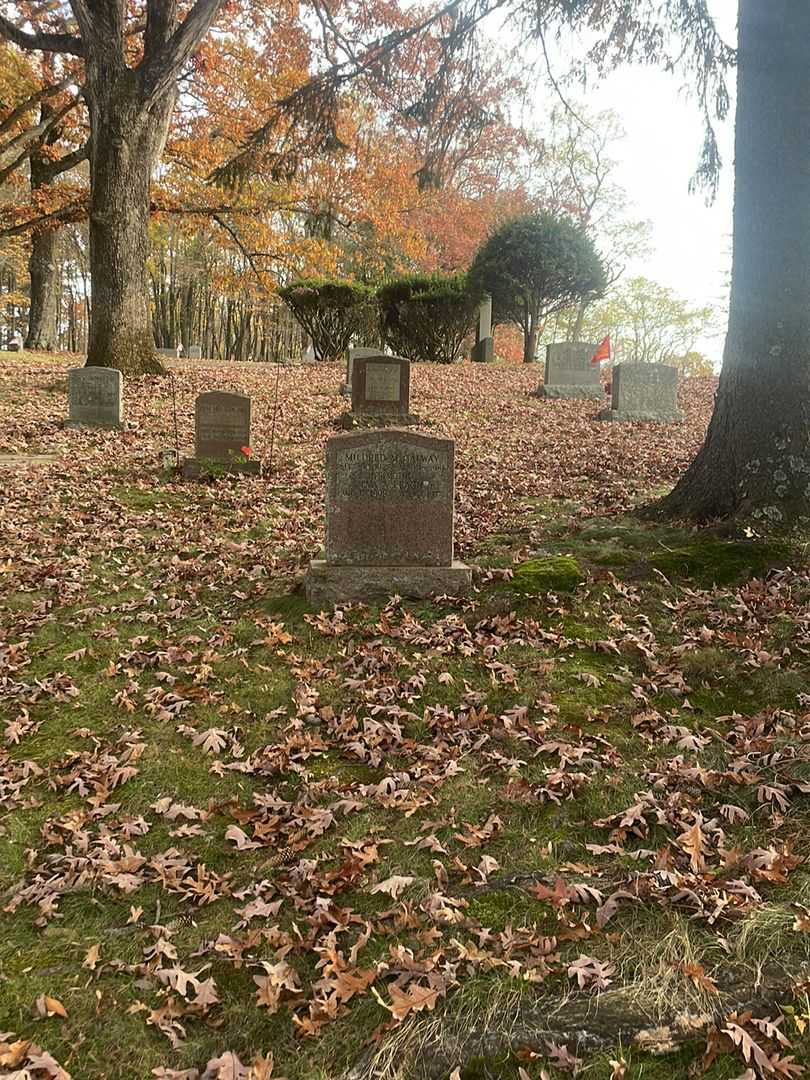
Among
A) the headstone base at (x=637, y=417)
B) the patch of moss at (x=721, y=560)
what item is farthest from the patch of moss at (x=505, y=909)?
the headstone base at (x=637, y=417)

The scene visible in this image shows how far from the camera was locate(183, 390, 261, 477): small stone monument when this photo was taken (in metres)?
10.6

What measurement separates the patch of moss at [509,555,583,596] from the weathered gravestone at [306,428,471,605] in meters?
0.42

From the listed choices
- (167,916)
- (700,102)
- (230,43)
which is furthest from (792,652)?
(230,43)

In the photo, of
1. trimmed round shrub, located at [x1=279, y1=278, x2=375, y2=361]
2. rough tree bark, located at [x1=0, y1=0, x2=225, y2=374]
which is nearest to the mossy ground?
rough tree bark, located at [x1=0, y1=0, x2=225, y2=374]

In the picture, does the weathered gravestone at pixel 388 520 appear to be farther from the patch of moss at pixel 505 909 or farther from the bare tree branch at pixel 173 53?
the bare tree branch at pixel 173 53

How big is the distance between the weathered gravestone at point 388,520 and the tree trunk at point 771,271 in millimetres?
2517

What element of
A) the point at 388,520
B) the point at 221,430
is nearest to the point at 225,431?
the point at 221,430

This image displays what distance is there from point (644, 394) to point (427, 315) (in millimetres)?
9194

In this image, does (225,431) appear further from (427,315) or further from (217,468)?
(427,315)

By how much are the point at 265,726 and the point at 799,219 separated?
568 centimetres

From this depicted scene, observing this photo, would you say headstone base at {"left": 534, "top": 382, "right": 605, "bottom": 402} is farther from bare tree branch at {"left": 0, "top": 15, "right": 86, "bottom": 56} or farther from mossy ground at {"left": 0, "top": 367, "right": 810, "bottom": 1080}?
bare tree branch at {"left": 0, "top": 15, "right": 86, "bottom": 56}

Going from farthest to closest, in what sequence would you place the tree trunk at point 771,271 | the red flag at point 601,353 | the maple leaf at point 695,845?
the red flag at point 601,353, the tree trunk at point 771,271, the maple leaf at point 695,845

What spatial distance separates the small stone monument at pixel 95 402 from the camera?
12.9m

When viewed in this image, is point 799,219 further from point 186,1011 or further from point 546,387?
point 546,387
